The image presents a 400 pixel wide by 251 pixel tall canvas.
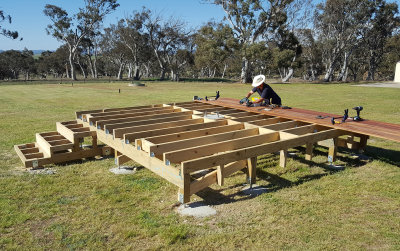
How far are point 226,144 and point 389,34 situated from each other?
172 feet

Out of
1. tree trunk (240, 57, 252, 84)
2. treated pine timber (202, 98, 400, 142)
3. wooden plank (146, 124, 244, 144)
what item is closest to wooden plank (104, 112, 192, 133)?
wooden plank (146, 124, 244, 144)

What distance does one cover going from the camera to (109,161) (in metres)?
6.03

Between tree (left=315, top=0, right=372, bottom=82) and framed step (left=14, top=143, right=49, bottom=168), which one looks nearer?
framed step (left=14, top=143, right=49, bottom=168)

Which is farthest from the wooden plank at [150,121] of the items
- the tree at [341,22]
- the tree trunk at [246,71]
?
the tree at [341,22]

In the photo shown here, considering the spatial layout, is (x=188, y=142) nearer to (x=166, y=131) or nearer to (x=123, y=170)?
(x=166, y=131)

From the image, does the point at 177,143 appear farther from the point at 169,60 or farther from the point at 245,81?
the point at 169,60

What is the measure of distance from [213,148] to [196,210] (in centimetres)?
96

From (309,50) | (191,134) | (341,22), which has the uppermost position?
(341,22)

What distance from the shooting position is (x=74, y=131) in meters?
6.28

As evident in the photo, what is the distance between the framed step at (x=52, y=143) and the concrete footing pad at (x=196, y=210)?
9.80ft

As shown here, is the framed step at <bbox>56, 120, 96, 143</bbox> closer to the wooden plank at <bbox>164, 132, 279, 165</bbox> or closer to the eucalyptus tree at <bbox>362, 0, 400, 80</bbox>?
the wooden plank at <bbox>164, 132, 279, 165</bbox>

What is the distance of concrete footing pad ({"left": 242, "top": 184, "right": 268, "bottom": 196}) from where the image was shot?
4.51m

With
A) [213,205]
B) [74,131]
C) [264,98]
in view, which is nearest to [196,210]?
[213,205]

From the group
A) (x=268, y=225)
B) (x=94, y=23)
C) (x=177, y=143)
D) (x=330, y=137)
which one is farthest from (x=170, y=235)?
(x=94, y=23)
